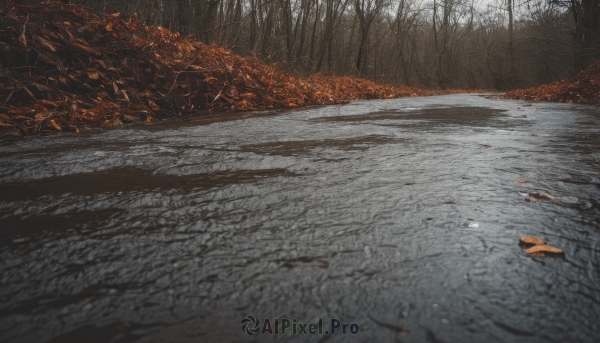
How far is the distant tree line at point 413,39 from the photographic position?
46.5 feet

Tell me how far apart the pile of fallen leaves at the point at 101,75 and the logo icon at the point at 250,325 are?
4.03 m

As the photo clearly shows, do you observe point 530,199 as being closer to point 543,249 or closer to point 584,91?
point 543,249

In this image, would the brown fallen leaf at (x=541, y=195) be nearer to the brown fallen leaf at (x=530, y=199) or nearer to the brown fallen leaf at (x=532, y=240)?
the brown fallen leaf at (x=530, y=199)

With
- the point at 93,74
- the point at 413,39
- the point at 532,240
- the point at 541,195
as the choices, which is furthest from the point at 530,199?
the point at 413,39

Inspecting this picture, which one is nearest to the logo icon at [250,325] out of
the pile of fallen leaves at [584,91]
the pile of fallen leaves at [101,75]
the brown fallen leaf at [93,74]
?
the pile of fallen leaves at [101,75]

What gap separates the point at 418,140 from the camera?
11.2 ft

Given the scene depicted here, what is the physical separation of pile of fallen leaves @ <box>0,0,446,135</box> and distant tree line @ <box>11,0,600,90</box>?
4.26 metres

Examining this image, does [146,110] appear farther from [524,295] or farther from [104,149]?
[524,295]

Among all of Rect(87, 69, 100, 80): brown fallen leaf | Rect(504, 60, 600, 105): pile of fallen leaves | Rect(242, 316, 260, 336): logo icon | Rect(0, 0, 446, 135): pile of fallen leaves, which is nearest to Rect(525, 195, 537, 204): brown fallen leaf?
Rect(242, 316, 260, 336): logo icon

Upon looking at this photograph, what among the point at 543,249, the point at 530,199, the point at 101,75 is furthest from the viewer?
the point at 101,75

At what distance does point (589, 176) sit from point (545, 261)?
1323 mm

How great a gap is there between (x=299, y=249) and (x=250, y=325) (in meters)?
0.38

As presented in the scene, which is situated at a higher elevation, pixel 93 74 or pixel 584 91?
pixel 93 74

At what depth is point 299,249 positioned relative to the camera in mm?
1218
